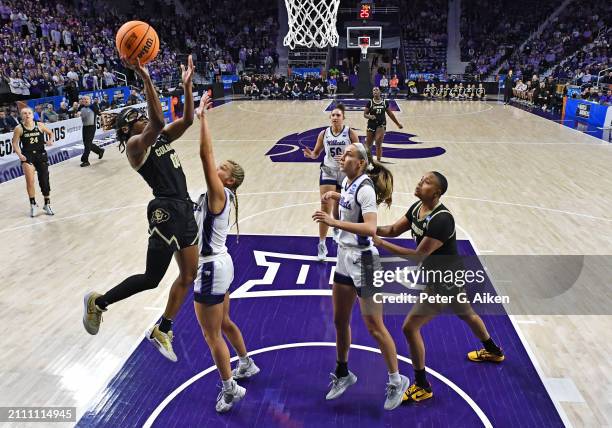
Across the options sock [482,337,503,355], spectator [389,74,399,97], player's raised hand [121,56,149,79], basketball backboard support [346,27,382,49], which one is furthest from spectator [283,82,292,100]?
sock [482,337,503,355]

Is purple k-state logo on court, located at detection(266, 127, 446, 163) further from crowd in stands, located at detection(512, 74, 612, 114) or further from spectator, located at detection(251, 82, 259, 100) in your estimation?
spectator, located at detection(251, 82, 259, 100)

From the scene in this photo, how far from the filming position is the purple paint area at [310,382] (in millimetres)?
3842

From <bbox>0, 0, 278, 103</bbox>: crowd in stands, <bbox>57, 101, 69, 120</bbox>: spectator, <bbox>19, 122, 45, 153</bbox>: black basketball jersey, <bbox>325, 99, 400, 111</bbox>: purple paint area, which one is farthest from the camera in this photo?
<bbox>325, 99, 400, 111</bbox>: purple paint area

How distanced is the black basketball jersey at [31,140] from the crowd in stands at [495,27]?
30741mm

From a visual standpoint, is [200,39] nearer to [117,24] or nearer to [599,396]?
[117,24]

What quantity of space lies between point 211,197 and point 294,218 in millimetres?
5057

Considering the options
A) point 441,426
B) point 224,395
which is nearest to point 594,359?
point 441,426

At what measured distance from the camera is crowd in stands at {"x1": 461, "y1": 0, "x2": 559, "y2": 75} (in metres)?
35.0

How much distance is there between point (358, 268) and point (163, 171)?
1.56 m

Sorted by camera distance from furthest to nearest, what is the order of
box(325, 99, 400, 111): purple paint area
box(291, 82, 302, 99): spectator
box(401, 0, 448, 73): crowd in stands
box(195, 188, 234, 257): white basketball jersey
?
box(401, 0, 448, 73): crowd in stands < box(291, 82, 302, 99): spectator < box(325, 99, 400, 111): purple paint area < box(195, 188, 234, 257): white basketball jersey

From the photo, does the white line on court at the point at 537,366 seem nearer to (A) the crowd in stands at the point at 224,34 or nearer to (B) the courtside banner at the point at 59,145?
(B) the courtside banner at the point at 59,145

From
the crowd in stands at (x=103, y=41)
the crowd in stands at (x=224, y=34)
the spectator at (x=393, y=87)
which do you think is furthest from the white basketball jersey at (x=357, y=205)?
the crowd in stands at (x=224, y=34)

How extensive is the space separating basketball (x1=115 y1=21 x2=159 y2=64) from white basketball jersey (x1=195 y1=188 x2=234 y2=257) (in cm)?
136

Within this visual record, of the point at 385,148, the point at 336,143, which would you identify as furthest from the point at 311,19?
the point at 336,143
